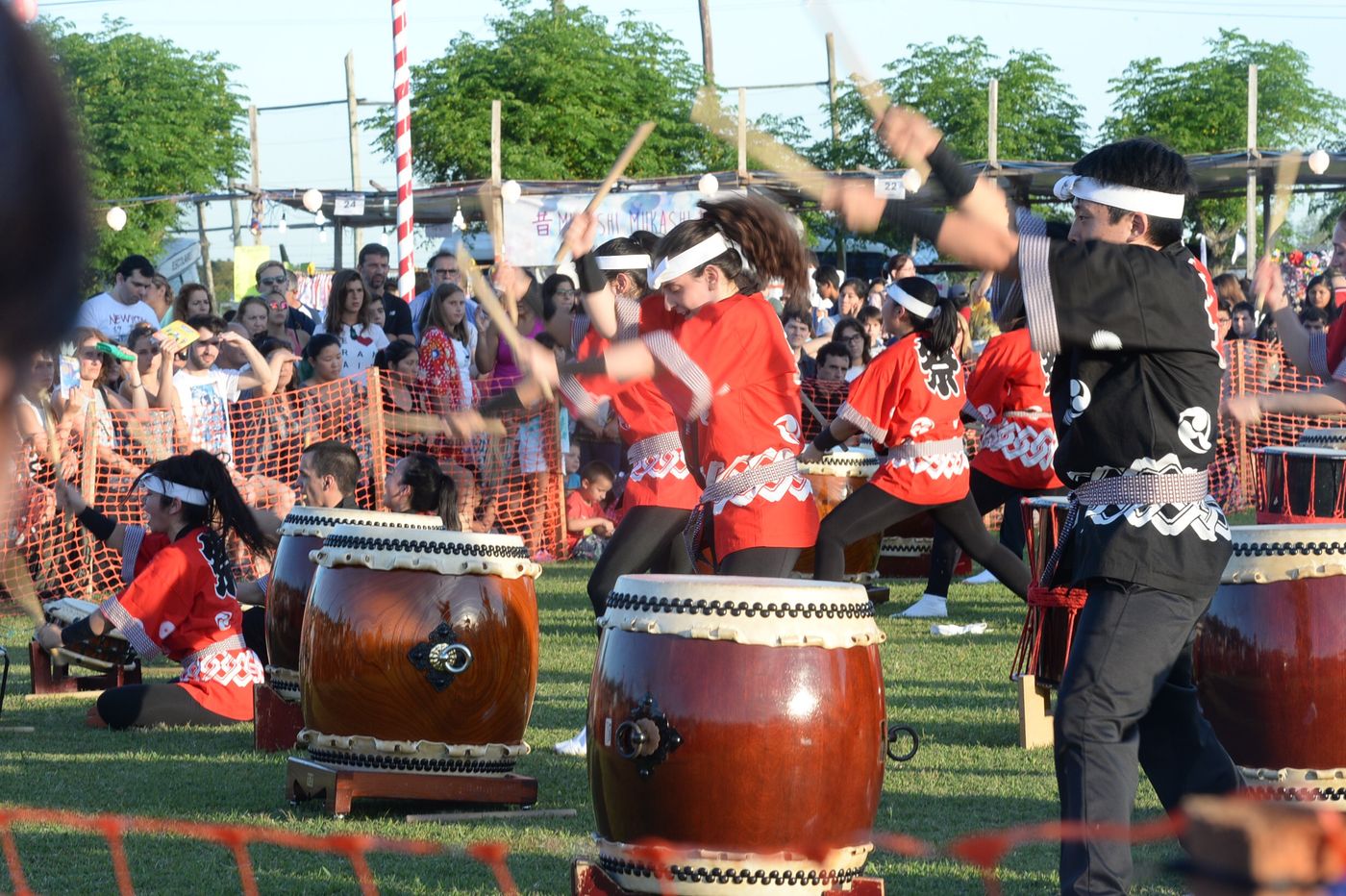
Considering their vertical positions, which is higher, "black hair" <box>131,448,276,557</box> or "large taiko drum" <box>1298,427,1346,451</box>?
"black hair" <box>131,448,276,557</box>

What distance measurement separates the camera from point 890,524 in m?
7.18

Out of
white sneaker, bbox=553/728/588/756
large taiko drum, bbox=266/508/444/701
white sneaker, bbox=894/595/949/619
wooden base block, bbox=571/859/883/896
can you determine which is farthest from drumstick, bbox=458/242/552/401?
white sneaker, bbox=894/595/949/619

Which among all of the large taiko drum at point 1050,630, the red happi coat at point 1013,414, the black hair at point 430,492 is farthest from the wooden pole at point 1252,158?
the black hair at point 430,492

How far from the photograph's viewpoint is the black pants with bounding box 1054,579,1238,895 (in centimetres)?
318

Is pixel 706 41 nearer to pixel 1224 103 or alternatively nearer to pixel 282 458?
pixel 1224 103

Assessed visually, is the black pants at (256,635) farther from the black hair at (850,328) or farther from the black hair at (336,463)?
the black hair at (850,328)

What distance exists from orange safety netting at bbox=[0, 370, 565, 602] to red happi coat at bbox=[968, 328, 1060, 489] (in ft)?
9.07

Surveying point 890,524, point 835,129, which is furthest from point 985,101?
point 890,524

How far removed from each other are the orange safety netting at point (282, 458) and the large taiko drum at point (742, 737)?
4.55 meters

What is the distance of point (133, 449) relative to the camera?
29.4ft

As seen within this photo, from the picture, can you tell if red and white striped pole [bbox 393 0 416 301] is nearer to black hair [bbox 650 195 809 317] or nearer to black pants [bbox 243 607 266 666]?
black pants [bbox 243 607 266 666]

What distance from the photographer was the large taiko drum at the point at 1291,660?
3.99 metres

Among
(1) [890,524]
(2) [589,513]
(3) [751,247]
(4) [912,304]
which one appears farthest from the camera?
(2) [589,513]

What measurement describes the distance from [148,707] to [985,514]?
155 inches
